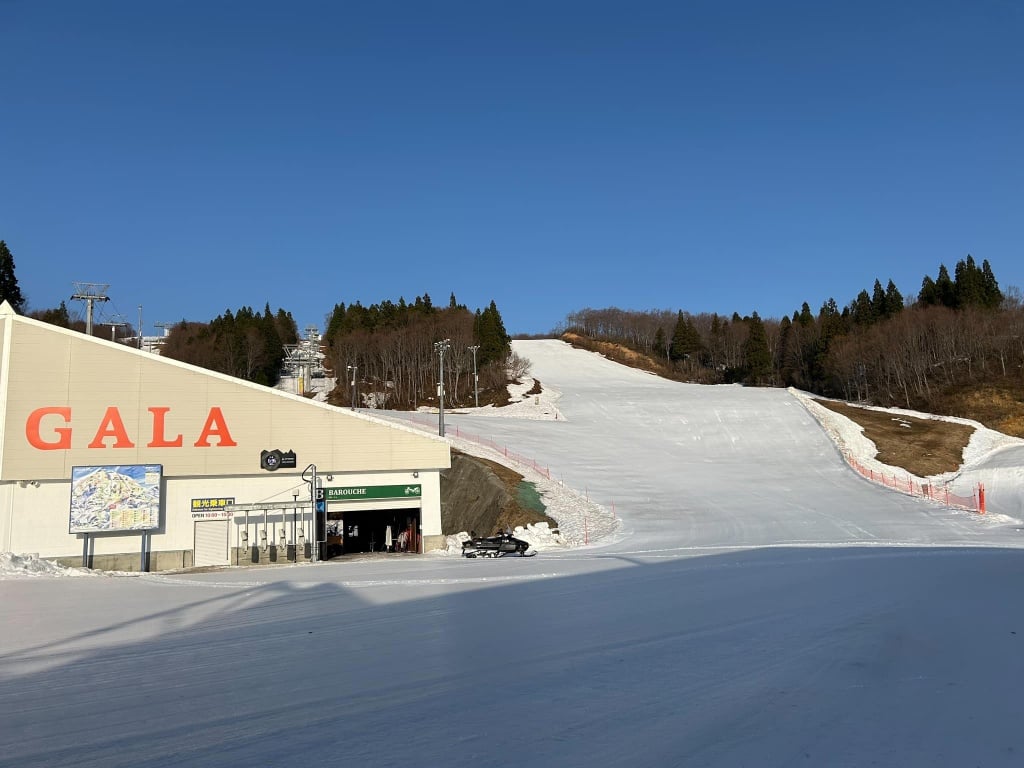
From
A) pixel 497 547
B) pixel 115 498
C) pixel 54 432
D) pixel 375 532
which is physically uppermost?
pixel 54 432

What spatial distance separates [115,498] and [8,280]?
69846 millimetres

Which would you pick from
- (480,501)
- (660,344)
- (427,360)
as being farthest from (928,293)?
(480,501)

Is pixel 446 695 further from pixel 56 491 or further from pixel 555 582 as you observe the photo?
pixel 56 491

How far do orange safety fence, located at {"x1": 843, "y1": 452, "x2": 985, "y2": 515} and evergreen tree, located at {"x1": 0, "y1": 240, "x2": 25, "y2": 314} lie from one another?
8904 cm

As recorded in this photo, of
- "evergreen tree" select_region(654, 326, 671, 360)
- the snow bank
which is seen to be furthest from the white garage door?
"evergreen tree" select_region(654, 326, 671, 360)

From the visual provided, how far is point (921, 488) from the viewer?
44.4 m

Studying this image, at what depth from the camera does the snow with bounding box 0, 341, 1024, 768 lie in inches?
261

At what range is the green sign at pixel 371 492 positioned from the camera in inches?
1403

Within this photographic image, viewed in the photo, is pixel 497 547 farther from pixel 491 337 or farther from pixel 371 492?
pixel 491 337

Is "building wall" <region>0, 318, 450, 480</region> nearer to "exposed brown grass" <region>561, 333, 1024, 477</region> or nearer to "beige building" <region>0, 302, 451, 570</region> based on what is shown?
"beige building" <region>0, 302, 451, 570</region>

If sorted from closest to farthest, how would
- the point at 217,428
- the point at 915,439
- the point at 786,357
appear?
the point at 217,428, the point at 915,439, the point at 786,357

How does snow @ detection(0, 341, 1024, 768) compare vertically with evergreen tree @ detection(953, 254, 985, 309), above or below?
below

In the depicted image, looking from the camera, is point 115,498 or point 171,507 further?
point 171,507

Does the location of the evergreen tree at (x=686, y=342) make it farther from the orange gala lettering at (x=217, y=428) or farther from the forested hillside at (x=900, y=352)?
the orange gala lettering at (x=217, y=428)
